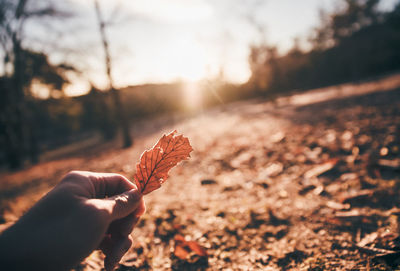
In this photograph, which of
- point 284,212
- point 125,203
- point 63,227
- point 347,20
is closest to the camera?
point 63,227

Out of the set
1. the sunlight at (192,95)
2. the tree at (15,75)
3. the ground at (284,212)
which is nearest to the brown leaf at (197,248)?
the ground at (284,212)

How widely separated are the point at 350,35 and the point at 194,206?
104ft

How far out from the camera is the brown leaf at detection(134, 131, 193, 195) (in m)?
1.01

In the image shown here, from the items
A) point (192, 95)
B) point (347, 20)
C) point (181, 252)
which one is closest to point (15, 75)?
point (181, 252)

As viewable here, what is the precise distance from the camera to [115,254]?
0.94 metres

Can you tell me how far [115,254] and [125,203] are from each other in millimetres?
249

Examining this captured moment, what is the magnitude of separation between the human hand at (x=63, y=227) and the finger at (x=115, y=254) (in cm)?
18

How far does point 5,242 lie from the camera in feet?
1.95

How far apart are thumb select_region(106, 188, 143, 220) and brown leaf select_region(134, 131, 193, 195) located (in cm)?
4

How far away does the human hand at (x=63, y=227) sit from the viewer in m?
0.60

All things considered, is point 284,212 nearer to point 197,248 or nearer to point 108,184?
point 197,248

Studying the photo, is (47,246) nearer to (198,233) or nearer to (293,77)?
(198,233)

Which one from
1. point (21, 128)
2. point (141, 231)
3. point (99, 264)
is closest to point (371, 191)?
point (141, 231)

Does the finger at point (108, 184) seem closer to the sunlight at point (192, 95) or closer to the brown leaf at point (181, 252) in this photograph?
the brown leaf at point (181, 252)
